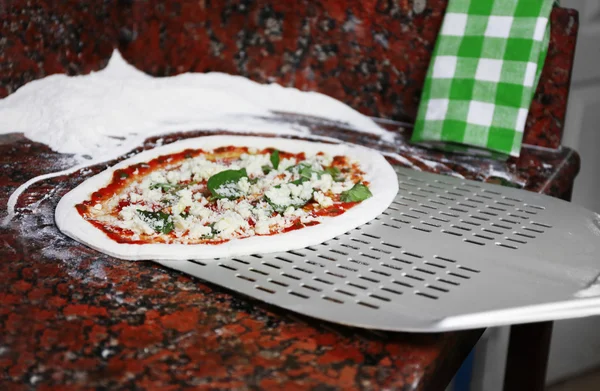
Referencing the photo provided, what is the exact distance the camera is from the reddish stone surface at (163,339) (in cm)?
62

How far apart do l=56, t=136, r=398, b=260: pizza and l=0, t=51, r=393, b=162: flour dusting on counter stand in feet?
0.51

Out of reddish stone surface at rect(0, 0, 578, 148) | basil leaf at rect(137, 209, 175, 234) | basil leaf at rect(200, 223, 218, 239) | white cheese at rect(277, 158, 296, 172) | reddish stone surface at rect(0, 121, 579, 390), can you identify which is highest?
reddish stone surface at rect(0, 0, 578, 148)

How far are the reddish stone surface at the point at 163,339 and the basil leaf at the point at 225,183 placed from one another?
0.71 ft

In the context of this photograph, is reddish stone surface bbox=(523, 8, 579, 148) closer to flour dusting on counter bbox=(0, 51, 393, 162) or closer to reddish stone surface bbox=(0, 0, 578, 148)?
reddish stone surface bbox=(0, 0, 578, 148)

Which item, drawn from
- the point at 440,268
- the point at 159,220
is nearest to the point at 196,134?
the point at 159,220

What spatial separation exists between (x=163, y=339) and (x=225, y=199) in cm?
37

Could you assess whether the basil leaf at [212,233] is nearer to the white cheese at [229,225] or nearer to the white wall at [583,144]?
the white cheese at [229,225]

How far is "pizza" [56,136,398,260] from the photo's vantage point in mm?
886

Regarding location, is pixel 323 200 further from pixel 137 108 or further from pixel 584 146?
pixel 584 146

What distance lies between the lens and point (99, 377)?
62 cm

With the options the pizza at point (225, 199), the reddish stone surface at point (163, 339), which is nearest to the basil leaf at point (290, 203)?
the pizza at point (225, 199)

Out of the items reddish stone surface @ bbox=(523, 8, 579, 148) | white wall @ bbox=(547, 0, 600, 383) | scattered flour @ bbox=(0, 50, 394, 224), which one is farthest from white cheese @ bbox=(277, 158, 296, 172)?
white wall @ bbox=(547, 0, 600, 383)

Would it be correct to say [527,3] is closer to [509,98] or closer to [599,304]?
[509,98]

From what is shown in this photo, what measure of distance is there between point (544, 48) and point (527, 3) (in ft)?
0.32
